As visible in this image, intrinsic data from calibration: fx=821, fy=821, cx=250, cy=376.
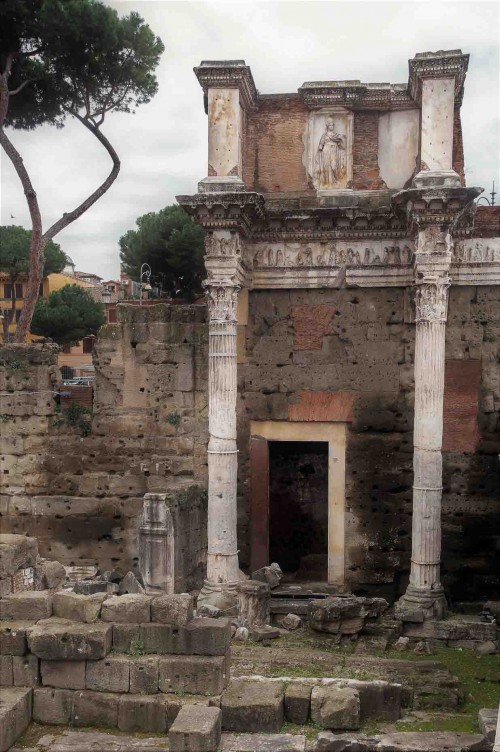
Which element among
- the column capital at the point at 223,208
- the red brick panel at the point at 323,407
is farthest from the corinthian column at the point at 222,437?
the red brick panel at the point at 323,407

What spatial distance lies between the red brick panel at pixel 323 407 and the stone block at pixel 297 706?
203 inches

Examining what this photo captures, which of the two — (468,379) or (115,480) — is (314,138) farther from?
(115,480)

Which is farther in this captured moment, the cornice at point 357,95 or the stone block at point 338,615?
the cornice at point 357,95

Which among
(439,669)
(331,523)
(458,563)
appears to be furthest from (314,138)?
(439,669)

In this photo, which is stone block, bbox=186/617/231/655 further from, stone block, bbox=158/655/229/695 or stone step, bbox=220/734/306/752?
stone step, bbox=220/734/306/752

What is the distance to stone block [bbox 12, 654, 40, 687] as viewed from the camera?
831 cm

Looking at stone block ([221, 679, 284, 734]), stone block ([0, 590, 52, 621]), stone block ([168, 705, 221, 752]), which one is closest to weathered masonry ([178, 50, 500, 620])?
stone block ([0, 590, 52, 621])

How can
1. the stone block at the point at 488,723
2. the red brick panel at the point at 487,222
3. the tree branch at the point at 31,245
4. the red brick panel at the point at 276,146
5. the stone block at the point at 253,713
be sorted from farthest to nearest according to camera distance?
the tree branch at the point at 31,245
the red brick panel at the point at 276,146
the red brick panel at the point at 487,222
the stone block at the point at 253,713
the stone block at the point at 488,723

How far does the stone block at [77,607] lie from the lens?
334 inches

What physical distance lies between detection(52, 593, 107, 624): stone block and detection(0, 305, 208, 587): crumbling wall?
4.30m

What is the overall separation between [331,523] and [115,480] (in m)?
3.61

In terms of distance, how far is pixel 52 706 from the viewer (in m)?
8.29

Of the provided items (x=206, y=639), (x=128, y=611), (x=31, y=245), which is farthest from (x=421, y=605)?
(x=31, y=245)

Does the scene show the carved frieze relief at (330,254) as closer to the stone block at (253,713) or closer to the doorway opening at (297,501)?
the doorway opening at (297,501)
